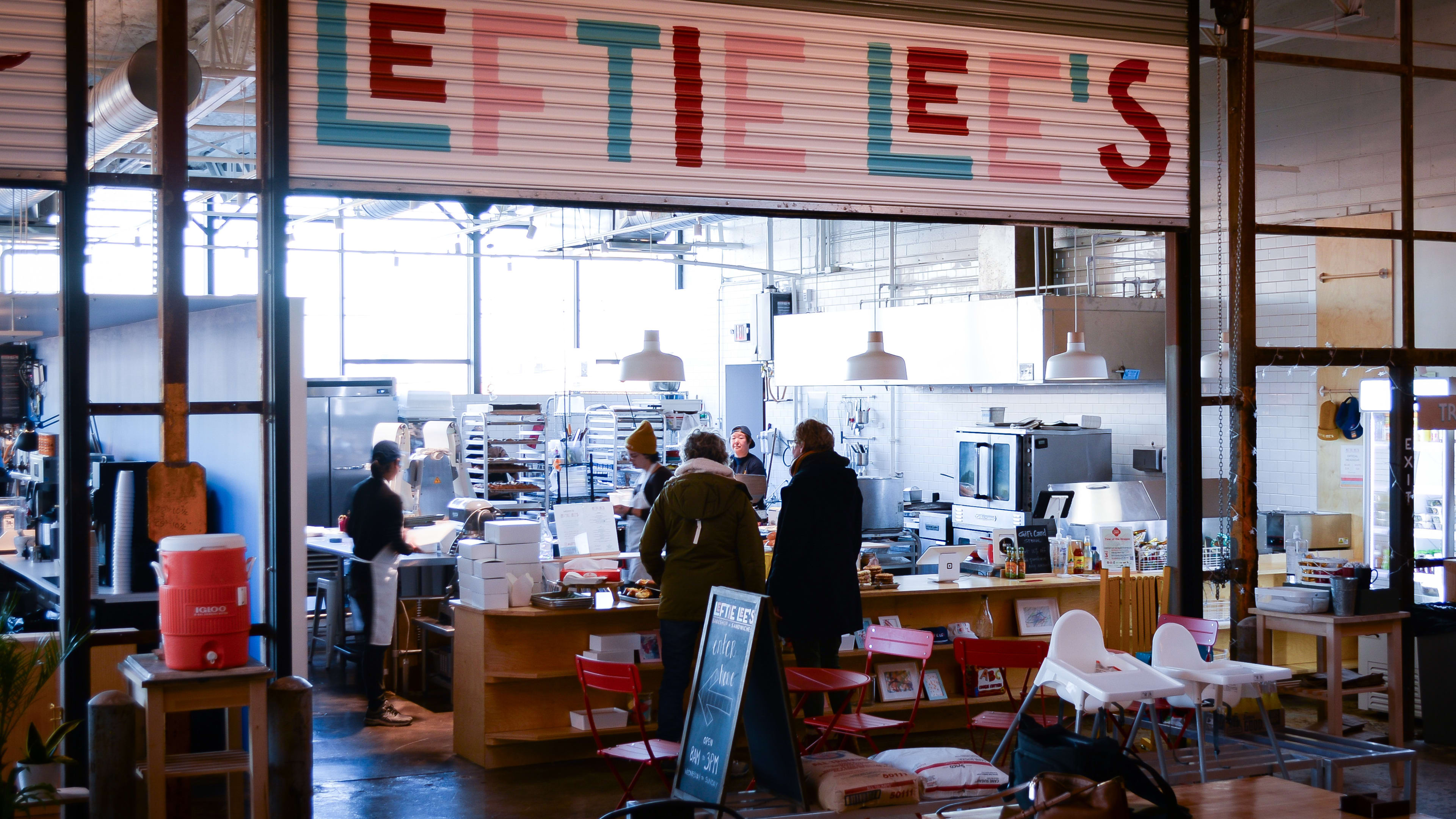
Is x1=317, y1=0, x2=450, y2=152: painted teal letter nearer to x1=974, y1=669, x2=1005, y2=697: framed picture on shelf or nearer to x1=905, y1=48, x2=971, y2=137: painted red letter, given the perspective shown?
x1=905, y1=48, x2=971, y2=137: painted red letter

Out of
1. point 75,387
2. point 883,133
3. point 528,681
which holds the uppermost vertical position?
point 883,133

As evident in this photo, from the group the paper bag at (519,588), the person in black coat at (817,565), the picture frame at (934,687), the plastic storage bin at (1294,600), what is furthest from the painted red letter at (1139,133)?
the paper bag at (519,588)

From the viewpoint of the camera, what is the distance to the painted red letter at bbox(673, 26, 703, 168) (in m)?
4.89

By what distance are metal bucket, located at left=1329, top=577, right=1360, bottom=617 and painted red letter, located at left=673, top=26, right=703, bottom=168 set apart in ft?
12.2

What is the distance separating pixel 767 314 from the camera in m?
14.8

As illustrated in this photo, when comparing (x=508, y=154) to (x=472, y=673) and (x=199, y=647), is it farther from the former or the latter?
(x=472, y=673)

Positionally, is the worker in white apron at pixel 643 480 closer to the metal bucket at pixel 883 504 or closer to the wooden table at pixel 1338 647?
the wooden table at pixel 1338 647

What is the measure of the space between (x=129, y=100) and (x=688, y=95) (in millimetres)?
2682

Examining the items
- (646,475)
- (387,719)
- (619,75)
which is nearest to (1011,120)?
(619,75)

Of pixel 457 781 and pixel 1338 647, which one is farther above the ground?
pixel 1338 647

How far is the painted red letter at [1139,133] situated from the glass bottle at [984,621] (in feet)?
8.61

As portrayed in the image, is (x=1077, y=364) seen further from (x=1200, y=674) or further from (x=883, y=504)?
(x=883, y=504)

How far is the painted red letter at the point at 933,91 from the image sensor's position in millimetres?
5285

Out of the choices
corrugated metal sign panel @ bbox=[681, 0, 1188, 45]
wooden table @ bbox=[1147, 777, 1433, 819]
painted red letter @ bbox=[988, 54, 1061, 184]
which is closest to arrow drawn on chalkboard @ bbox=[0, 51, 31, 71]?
corrugated metal sign panel @ bbox=[681, 0, 1188, 45]
